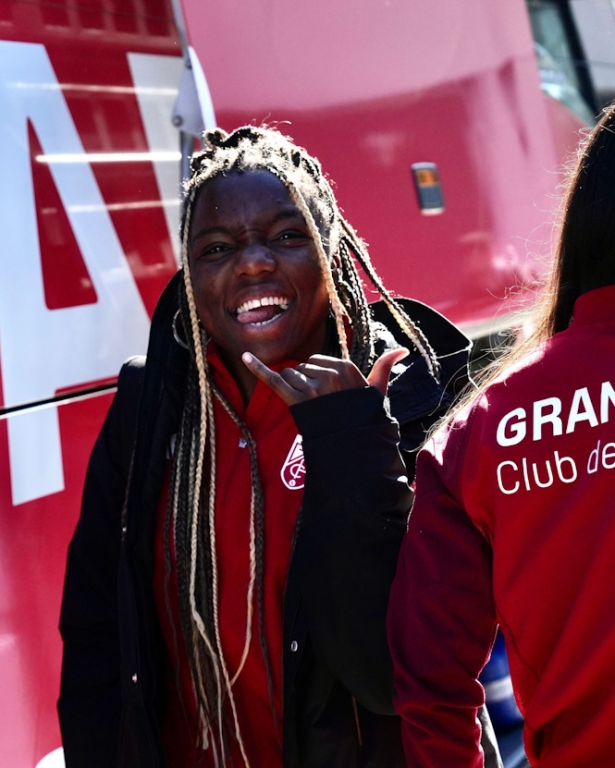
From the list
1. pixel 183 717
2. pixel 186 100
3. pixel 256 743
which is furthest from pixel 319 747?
pixel 186 100

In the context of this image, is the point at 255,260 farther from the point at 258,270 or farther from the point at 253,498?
the point at 253,498

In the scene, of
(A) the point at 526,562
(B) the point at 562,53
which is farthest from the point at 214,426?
(B) the point at 562,53

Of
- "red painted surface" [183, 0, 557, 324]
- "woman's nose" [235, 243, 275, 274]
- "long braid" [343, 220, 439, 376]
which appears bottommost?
"long braid" [343, 220, 439, 376]

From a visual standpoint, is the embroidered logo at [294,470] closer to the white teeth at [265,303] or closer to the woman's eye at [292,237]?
the white teeth at [265,303]

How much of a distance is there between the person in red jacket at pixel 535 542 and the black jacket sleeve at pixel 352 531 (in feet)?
0.41

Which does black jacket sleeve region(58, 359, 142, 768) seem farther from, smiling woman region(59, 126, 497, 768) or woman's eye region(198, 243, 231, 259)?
woman's eye region(198, 243, 231, 259)

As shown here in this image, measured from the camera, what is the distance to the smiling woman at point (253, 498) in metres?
1.56

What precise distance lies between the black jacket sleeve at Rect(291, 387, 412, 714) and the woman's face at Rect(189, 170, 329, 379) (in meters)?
0.30

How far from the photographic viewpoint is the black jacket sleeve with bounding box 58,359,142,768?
1.93 m

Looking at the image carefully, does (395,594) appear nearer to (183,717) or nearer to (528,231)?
(183,717)

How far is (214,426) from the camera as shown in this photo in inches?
75.1

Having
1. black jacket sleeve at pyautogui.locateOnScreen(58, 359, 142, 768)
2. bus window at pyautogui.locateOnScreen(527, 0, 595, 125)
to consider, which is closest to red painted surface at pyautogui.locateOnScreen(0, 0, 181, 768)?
black jacket sleeve at pyautogui.locateOnScreen(58, 359, 142, 768)

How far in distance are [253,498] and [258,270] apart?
1.32ft

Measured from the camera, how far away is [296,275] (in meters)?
1.84
